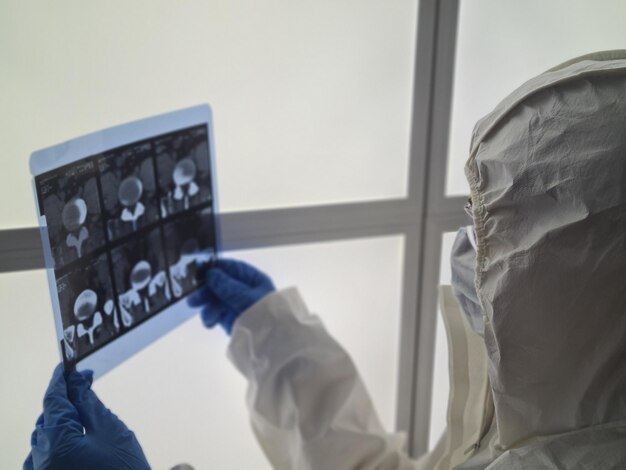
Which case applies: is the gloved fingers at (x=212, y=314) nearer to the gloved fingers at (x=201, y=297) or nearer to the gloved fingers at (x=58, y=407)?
the gloved fingers at (x=201, y=297)

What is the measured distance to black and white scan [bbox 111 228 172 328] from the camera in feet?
3.38

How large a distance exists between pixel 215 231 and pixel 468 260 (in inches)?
20.0

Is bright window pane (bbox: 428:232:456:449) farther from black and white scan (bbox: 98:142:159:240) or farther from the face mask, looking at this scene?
black and white scan (bbox: 98:142:159:240)

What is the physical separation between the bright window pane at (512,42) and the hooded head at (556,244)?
0.37 meters

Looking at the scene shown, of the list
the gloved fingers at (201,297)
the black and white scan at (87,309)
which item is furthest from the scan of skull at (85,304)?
the gloved fingers at (201,297)

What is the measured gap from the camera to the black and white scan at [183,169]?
1063mm

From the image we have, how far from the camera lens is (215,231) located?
3.90ft

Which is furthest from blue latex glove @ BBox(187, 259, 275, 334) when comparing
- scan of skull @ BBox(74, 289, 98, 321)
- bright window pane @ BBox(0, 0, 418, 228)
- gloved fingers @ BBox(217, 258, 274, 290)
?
scan of skull @ BBox(74, 289, 98, 321)

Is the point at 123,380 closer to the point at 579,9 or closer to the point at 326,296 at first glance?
the point at 326,296

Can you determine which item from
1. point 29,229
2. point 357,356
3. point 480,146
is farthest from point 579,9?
point 29,229

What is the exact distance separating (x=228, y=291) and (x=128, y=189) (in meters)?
0.29

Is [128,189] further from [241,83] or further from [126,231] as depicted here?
[241,83]

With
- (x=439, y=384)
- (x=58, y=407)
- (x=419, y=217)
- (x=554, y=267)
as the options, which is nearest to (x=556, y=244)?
(x=554, y=267)

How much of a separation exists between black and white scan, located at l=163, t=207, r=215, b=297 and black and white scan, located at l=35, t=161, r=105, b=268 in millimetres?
166
